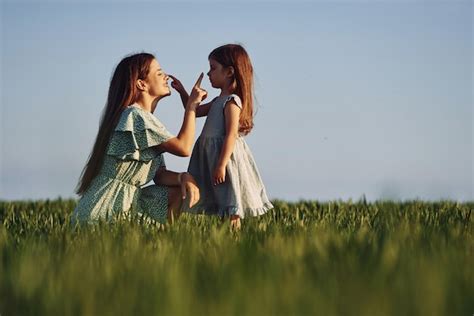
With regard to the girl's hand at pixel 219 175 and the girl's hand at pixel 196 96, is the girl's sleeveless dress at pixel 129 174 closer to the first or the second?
the girl's hand at pixel 196 96

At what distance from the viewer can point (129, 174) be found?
14.5 feet

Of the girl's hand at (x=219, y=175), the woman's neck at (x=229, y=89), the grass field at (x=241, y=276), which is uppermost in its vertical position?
the woman's neck at (x=229, y=89)

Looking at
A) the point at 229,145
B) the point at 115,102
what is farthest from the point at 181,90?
the point at 229,145

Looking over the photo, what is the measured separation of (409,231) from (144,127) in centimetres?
183

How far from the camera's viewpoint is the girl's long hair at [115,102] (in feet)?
14.4

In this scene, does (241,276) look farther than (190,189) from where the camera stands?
No

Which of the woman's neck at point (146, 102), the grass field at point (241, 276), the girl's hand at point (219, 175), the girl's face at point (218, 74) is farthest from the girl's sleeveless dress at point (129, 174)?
the grass field at point (241, 276)

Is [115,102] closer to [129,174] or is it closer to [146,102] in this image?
[146,102]

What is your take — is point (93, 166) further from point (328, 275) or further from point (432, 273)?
point (432, 273)

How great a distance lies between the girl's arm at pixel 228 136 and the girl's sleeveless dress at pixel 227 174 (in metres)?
0.05

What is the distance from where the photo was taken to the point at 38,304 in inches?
77.2

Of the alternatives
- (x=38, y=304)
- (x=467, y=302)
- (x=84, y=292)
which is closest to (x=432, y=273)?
(x=467, y=302)

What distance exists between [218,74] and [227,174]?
705 millimetres

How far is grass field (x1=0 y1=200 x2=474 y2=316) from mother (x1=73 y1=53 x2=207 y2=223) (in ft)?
4.24
